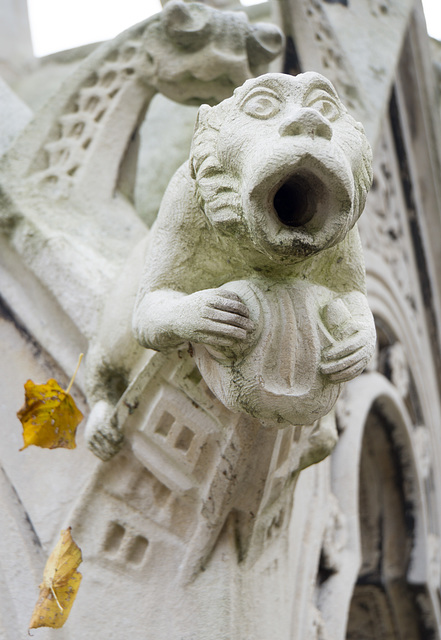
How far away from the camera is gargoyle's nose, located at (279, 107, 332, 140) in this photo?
106cm

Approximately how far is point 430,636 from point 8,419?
1.77 m

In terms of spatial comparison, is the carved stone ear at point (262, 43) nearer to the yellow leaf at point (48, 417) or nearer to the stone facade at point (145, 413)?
the stone facade at point (145, 413)

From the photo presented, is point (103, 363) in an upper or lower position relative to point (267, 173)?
lower

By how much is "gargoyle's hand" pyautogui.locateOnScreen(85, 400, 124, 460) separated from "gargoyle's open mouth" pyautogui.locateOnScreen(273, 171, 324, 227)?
22.3 inches

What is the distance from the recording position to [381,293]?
101 inches

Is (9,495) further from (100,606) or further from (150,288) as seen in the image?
(150,288)

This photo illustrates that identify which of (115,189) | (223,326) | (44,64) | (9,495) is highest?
(44,64)

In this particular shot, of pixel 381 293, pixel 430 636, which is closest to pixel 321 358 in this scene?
pixel 381 293

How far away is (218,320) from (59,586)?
0.60 metres

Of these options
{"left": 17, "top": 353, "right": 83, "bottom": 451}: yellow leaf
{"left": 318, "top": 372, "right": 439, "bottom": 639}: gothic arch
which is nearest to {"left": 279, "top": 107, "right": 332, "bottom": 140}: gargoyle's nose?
{"left": 17, "top": 353, "right": 83, "bottom": 451}: yellow leaf

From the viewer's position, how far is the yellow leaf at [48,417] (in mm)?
1362

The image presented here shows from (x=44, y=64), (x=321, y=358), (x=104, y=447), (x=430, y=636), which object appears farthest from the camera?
(x=44, y=64)

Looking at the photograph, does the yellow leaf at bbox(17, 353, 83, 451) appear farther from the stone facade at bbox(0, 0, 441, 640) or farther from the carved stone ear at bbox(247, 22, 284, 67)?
the carved stone ear at bbox(247, 22, 284, 67)

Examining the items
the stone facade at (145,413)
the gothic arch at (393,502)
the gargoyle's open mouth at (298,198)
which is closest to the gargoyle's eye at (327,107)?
the gargoyle's open mouth at (298,198)
